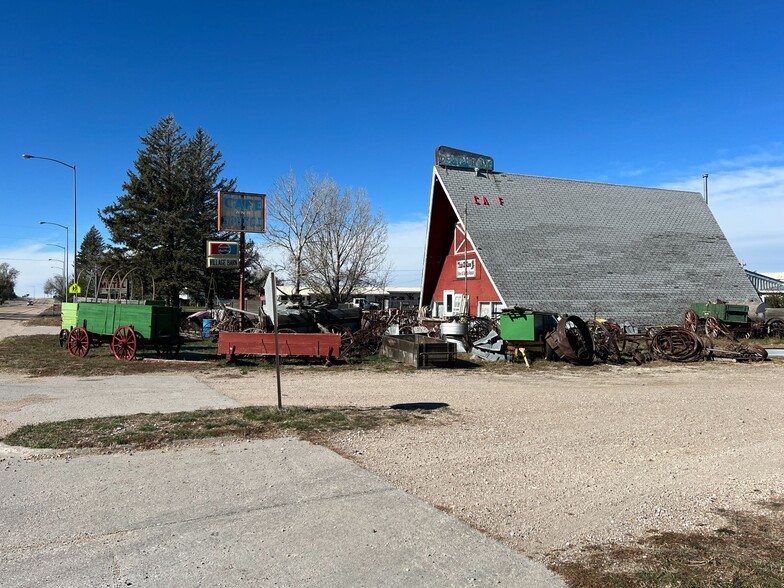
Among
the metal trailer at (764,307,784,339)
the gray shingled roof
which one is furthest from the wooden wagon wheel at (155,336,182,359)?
the metal trailer at (764,307,784,339)

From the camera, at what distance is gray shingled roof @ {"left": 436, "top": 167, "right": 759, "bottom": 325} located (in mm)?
28703

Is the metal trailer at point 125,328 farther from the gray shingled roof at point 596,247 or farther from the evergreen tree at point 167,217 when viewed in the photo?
the evergreen tree at point 167,217

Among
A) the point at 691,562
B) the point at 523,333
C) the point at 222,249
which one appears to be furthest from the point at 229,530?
the point at 222,249

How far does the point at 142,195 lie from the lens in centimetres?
5303

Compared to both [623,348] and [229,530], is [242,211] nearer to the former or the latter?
[623,348]

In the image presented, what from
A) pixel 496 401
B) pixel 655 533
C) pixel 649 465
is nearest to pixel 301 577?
pixel 655 533

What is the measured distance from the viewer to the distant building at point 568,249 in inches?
1137

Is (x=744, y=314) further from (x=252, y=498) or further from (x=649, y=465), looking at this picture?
(x=252, y=498)

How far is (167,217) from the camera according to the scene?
5125 centimetres

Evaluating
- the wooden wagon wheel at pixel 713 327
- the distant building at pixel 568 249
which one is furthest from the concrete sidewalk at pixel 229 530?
the wooden wagon wheel at pixel 713 327

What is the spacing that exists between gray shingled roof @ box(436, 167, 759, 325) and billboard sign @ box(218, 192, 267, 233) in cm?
1111

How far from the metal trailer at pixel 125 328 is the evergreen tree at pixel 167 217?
31.7 meters

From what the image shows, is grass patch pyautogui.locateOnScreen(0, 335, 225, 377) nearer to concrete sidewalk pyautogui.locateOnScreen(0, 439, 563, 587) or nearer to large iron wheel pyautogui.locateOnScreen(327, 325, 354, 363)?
large iron wheel pyautogui.locateOnScreen(327, 325, 354, 363)

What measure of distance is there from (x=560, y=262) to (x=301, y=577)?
28.2m
